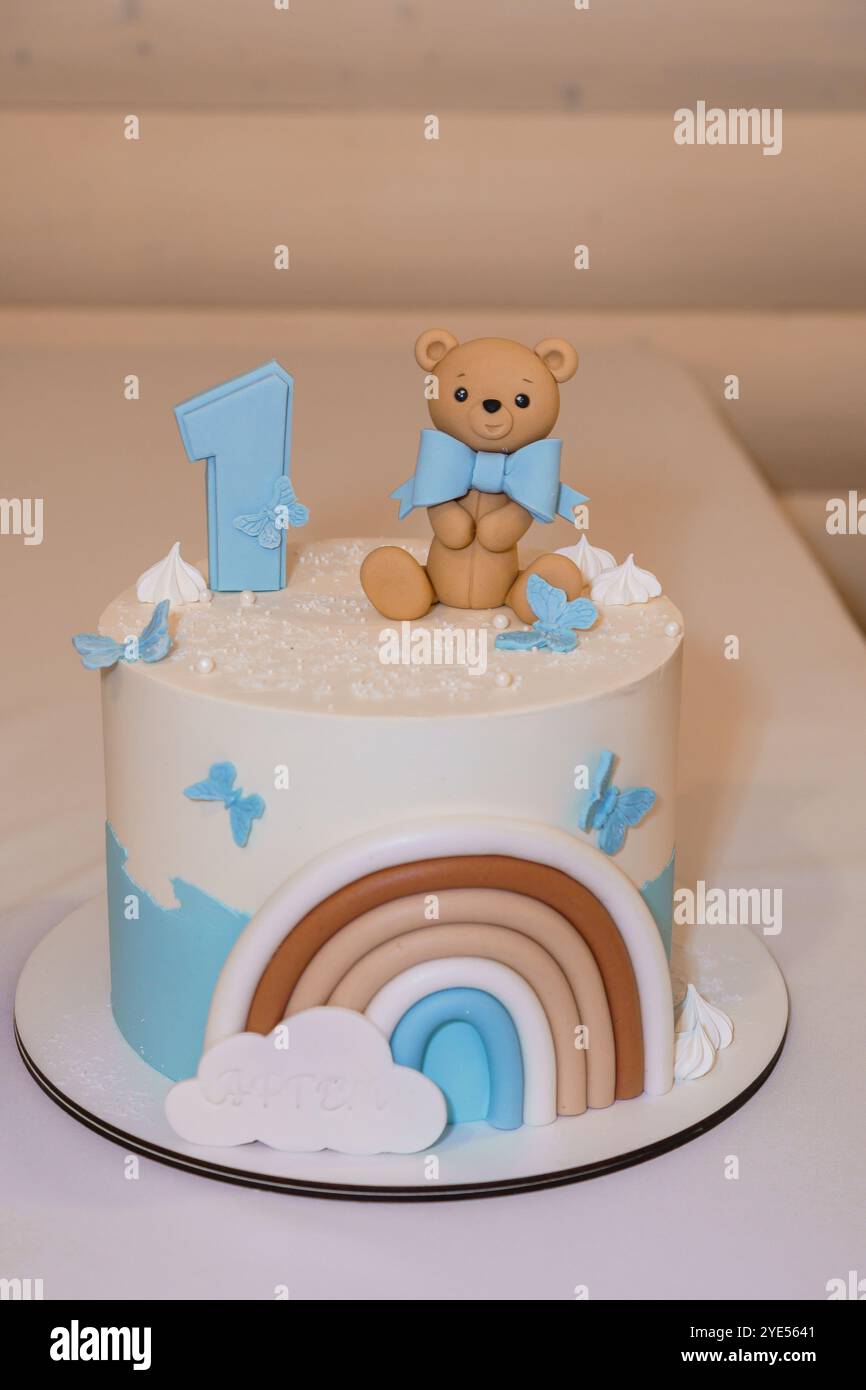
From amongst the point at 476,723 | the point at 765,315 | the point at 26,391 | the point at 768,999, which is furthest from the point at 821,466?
the point at 476,723

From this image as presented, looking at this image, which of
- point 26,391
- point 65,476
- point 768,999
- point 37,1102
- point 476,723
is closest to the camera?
point 476,723

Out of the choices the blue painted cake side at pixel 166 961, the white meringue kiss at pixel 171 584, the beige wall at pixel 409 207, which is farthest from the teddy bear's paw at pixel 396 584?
the beige wall at pixel 409 207

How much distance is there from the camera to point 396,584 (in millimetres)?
1242

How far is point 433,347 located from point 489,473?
11cm

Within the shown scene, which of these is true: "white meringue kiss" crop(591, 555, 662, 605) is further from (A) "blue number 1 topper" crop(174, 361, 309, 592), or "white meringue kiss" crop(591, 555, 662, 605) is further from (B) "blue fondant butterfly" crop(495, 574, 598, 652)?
(A) "blue number 1 topper" crop(174, 361, 309, 592)

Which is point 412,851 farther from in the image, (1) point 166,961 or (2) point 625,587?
(2) point 625,587

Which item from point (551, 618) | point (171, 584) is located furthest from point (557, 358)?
point (171, 584)

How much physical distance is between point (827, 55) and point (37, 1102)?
2.58 meters

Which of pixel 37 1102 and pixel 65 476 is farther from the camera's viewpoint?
pixel 65 476

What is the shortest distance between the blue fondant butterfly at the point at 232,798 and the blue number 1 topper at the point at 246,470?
25 cm

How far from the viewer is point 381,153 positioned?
3062 mm

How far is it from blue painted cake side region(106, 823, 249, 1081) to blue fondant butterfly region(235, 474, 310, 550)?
9.7 inches

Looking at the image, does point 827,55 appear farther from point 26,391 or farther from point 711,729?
point 711,729

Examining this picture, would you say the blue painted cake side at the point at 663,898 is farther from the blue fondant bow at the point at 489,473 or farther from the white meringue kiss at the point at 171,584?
the white meringue kiss at the point at 171,584
